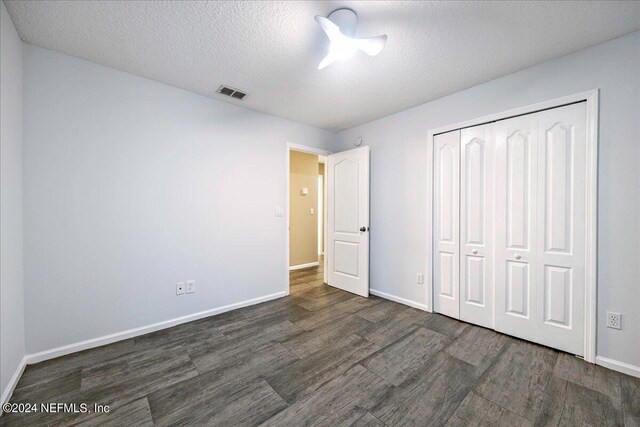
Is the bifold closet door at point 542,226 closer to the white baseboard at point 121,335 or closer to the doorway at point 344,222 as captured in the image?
the doorway at point 344,222

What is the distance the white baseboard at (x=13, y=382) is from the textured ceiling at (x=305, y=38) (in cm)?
237

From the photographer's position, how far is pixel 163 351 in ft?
6.85

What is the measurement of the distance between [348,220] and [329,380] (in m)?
2.25

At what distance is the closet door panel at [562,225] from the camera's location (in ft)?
6.51

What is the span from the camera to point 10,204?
166 centimetres

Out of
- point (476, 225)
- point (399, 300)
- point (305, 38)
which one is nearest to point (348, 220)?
point (399, 300)

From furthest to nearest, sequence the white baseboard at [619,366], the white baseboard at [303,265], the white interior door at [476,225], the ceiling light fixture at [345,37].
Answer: the white baseboard at [303,265] < the white interior door at [476,225] < the white baseboard at [619,366] < the ceiling light fixture at [345,37]

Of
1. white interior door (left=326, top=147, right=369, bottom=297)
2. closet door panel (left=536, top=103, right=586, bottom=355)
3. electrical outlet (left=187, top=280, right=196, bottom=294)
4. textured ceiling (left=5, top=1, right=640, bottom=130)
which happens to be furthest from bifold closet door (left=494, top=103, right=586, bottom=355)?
electrical outlet (left=187, top=280, right=196, bottom=294)

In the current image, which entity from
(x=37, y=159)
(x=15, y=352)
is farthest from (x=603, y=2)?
(x=15, y=352)

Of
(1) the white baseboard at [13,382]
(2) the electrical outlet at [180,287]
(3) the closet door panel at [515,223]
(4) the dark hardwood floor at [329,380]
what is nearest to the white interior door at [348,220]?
(4) the dark hardwood floor at [329,380]

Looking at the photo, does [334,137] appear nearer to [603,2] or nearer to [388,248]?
[388,248]

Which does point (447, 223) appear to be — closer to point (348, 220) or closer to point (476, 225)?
point (476, 225)

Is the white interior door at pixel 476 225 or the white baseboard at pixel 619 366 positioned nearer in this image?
the white baseboard at pixel 619 366

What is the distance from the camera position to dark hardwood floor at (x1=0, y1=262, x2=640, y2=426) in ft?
4.69
